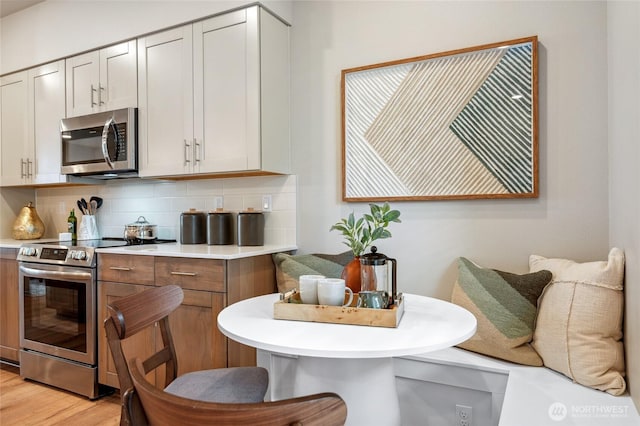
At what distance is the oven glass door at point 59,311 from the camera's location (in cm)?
255

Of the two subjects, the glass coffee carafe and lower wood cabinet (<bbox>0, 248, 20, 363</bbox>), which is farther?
lower wood cabinet (<bbox>0, 248, 20, 363</bbox>)

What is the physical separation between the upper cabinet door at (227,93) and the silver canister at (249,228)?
0.33 metres

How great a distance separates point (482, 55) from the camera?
212 cm

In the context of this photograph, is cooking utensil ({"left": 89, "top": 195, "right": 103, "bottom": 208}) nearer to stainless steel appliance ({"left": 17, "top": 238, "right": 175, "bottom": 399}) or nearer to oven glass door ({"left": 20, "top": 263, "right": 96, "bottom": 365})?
stainless steel appliance ({"left": 17, "top": 238, "right": 175, "bottom": 399})

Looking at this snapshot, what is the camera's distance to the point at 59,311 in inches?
106

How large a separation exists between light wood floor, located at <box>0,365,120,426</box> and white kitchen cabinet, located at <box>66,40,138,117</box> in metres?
1.93

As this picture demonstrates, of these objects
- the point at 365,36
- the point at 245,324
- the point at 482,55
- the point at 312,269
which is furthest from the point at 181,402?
the point at 365,36

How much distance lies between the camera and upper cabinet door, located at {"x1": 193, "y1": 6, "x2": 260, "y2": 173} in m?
2.43

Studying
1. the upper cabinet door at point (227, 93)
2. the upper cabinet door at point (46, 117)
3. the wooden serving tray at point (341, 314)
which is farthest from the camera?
the upper cabinet door at point (46, 117)

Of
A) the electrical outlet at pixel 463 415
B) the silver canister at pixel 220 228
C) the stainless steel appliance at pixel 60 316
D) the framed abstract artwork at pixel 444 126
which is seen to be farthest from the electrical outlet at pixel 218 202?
the electrical outlet at pixel 463 415

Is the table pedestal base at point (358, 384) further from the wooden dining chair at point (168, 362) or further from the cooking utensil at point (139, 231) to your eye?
the cooking utensil at point (139, 231)

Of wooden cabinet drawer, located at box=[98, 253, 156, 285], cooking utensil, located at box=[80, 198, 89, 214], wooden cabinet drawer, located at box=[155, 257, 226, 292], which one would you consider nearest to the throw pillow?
wooden cabinet drawer, located at box=[155, 257, 226, 292]

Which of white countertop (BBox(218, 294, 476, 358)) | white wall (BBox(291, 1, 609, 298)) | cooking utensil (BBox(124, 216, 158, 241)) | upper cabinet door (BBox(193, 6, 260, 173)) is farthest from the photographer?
cooking utensil (BBox(124, 216, 158, 241))

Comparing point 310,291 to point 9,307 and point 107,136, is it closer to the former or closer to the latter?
point 107,136
